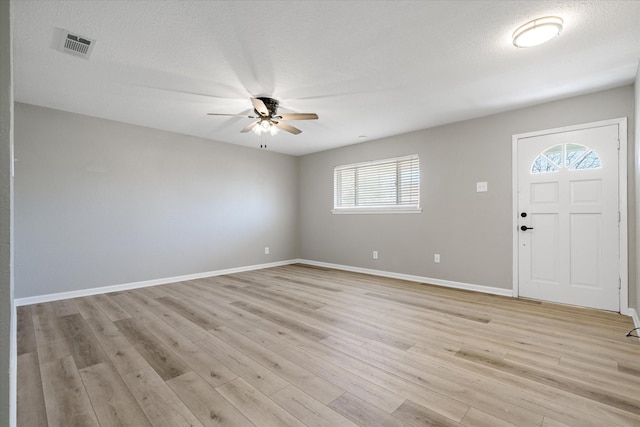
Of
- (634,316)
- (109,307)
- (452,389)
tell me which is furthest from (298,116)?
(634,316)

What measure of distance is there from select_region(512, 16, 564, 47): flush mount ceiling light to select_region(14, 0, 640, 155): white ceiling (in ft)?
0.21

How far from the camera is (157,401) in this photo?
1.68m

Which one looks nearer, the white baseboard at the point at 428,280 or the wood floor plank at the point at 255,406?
the wood floor plank at the point at 255,406

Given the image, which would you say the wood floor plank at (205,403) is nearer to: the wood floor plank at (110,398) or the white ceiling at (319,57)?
the wood floor plank at (110,398)

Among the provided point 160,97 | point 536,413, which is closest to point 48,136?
point 160,97

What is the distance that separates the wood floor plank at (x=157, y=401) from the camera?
4.96 ft

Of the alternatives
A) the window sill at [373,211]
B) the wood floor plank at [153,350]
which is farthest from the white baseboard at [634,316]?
the wood floor plank at [153,350]

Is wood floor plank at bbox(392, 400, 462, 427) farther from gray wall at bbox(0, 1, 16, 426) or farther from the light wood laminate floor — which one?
gray wall at bbox(0, 1, 16, 426)

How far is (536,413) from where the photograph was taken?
1.56 meters

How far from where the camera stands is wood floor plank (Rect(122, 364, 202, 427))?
1.51 m

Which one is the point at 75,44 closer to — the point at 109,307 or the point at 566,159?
the point at 109,307

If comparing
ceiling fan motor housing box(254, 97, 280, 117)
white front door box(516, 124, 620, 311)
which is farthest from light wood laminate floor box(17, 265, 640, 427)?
ceiling fan motor housing box(254, 97, 280, 117)

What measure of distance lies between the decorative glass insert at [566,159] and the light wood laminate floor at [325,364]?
64.8 inches

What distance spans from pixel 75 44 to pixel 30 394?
2.53m
